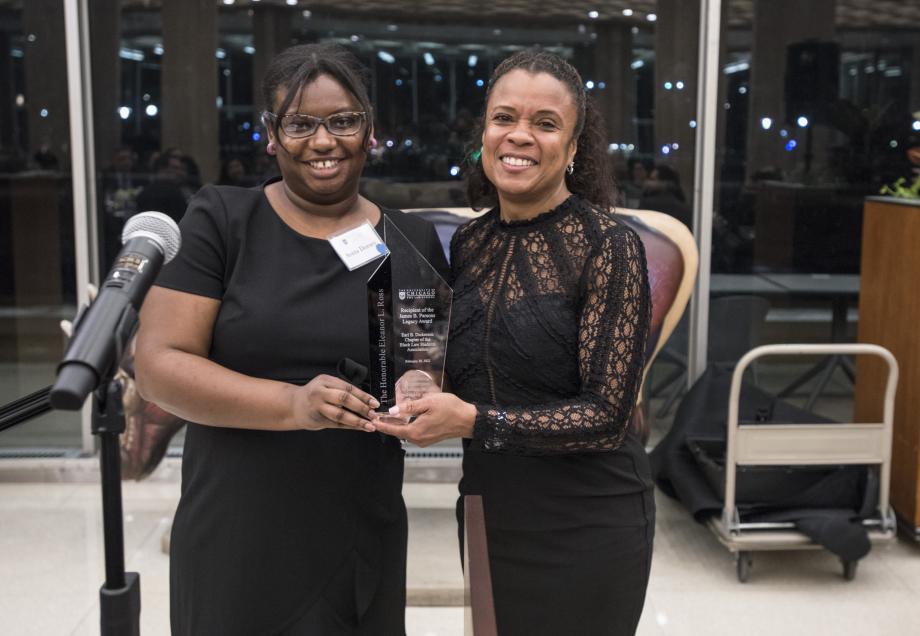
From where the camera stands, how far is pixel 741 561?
11.6ft

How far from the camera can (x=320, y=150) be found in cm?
157

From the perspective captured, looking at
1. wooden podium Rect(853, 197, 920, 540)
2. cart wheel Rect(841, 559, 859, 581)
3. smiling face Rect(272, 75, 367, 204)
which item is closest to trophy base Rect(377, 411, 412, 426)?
smiling face Rect(272, 75, 367, 204)

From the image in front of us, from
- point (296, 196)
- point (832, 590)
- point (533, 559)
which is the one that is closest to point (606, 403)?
point (533, 559)

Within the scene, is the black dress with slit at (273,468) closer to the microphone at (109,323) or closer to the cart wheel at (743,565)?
the microphone at (109,323)

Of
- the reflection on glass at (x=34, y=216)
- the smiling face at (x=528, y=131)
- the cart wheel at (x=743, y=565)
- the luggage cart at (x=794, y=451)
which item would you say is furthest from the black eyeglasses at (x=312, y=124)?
the reflection on glass at (x=34, y=216)

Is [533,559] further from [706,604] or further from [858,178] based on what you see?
[858,178]

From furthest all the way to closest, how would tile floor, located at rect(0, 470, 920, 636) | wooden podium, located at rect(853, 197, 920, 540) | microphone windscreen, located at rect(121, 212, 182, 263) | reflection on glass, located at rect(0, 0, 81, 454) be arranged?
reflection on glass, located at rect(0, 0, 81, 454) → wooden podium, located at rect(853, 197, 920, 540) → tile floor, located at rect(0, 470, 920, 636) → microphone windscreen, located at rect(121, 212, 182, 263)

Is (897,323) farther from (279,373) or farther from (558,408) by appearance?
(279,373)

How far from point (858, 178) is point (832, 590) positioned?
1.99m

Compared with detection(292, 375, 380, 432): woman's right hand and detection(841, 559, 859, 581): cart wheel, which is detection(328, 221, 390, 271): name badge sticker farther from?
detection(841, 559, 859, 581): cart wheel

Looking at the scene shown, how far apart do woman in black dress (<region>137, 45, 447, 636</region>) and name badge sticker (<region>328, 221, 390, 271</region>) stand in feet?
0.07

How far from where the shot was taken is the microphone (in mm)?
819

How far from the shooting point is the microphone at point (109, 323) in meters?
0.82

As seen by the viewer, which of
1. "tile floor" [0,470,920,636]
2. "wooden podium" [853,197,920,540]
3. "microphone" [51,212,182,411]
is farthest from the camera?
"wooden podium" [853,197,920,540]
